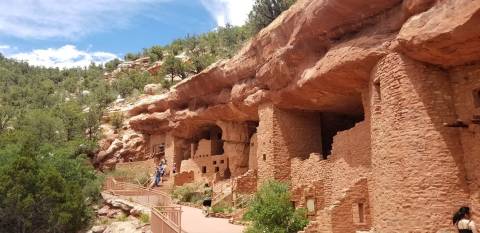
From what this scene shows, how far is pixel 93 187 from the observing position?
23.9m

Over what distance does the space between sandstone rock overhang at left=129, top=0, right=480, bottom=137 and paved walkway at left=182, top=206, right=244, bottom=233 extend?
5174 millimetres

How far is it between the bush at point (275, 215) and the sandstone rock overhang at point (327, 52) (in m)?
4.02

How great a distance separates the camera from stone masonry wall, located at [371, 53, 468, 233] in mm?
10133

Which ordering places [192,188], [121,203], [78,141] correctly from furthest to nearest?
[78,141] → [192,188] → [121,203]

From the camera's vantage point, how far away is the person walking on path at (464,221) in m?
9.31

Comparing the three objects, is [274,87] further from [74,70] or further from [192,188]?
[74,70]

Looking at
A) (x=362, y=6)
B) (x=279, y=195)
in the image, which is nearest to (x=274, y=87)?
(x=279, y=195)

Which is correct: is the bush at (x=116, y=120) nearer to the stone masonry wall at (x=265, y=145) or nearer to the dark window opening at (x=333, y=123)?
the stone masonry wall at (x=265, y=145)

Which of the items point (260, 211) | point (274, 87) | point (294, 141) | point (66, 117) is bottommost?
point (260, 211)

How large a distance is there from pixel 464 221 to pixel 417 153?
177 cm

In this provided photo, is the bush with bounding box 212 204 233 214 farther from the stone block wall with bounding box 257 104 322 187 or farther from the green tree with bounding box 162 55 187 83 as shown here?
the green tree with bounding box 162 55 187 83

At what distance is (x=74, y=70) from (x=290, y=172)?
6787cm

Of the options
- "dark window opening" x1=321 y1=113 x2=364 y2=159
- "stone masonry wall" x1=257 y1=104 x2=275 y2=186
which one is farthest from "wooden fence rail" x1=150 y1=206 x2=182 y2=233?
"dark window opening" x1=321 y1=113 x2=364 y2=159

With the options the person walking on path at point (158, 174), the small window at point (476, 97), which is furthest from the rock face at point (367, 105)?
the person walking on path at point (158, 174)
